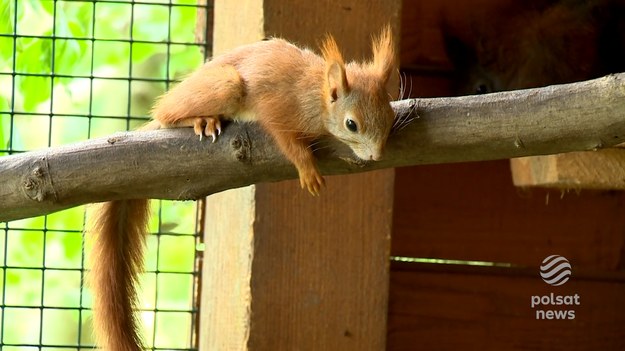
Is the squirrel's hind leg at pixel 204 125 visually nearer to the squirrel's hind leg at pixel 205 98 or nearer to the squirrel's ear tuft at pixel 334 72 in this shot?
the squirrel's hind leg at pixel 205 98

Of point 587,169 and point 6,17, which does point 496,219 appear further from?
point 6,17

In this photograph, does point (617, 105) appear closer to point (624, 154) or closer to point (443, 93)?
point (624, 154)

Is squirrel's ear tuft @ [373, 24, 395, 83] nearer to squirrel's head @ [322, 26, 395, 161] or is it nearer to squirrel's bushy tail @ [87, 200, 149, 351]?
squirrel's head @ [322, 26, 395, 161]

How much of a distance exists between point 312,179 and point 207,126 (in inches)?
8.5

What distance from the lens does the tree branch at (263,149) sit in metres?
1.76

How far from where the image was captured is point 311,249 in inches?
90.7

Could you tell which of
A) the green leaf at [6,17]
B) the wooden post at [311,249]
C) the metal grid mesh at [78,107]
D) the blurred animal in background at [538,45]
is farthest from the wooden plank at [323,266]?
the green leaf at [6,17]

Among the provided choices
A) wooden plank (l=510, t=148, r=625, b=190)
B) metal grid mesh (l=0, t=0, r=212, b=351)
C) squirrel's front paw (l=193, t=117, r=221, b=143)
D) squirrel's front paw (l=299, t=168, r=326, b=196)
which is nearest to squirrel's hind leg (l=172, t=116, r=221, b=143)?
squirrel's front paw (l=193, t=117, r=221, b=143)

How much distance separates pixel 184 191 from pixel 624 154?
98cm

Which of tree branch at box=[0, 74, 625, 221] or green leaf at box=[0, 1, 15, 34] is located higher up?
green leaf at box=[0, 1, 15, 34]

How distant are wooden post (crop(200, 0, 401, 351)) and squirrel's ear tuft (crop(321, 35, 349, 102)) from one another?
159 millimetres

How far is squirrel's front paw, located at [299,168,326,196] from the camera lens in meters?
1.98

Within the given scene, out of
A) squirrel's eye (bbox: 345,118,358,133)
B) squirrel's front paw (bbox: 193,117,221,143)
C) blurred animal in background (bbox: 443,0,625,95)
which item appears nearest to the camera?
squirrel's front paw (bbox: 193,117,221,143)

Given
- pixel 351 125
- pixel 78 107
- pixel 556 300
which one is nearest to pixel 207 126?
pixel 351 125
